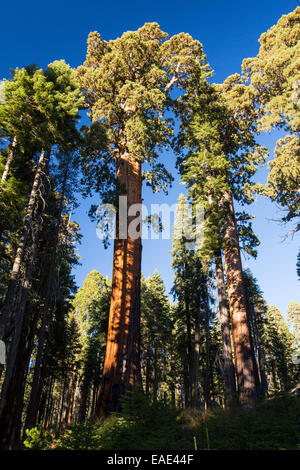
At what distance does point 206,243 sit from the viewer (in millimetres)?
11414

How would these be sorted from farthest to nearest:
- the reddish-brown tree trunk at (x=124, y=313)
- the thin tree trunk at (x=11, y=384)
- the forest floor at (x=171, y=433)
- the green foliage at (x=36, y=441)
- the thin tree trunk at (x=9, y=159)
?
the thin tree trunk at (x=9, y=159) → the thin tree trunk at (x=11, y=384) → the reddish-brown tree trunk at (x=124, y=313) → the green foliage at (x=36, y=441) → the forest floor at (x=171, y=433)

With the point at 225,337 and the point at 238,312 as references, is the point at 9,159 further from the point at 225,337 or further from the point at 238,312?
the point at 225,337

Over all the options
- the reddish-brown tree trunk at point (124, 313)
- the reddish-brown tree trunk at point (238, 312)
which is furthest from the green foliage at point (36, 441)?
the reddish-brown tree trunk at point (238, 312)

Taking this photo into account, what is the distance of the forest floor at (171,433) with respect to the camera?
4160 mm

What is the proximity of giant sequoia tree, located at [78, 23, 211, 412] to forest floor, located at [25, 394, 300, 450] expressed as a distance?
2719 millimetres

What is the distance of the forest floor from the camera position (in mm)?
4160

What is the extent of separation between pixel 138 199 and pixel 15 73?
7.06m

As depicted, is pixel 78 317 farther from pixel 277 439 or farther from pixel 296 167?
pixel 277 439

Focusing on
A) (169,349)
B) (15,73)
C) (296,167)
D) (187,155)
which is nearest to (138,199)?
(187,155)

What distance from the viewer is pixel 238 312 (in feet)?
35.0

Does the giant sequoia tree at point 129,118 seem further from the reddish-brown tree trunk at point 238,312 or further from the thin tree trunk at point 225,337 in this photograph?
the thin tree trunk at point 225,337

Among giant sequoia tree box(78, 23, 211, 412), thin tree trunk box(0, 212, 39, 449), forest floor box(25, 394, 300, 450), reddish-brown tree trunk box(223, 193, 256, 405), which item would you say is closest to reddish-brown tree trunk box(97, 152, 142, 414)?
giant sequoia tree box(78, 23, 211, 412)

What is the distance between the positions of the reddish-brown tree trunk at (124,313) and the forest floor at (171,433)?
2.18m

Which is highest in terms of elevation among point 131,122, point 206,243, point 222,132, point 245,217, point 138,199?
point 222,132
